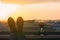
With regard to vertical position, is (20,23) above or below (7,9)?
below

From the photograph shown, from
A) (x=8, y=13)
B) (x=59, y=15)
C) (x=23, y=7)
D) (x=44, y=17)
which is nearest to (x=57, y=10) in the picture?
(x=59, y=15)

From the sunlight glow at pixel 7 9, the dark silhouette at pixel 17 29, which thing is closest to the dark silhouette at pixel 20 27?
the dark silhouette at pixel 17 29

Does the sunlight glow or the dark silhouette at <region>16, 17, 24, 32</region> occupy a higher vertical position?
the sunlight glow

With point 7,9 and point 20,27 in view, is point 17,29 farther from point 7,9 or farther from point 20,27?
point 7,9

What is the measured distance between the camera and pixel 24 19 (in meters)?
1.86

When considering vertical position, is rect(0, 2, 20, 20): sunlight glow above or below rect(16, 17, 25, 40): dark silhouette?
above

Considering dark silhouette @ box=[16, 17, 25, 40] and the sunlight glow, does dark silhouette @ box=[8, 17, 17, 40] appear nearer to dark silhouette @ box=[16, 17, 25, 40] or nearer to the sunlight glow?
dark silhouette @ box=[16, 17, 25, 40]

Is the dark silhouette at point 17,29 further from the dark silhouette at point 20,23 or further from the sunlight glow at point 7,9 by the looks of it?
the sunlight glow at point 7,9

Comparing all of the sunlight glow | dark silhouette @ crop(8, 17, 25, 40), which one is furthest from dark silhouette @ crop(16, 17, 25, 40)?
the sunlight glow

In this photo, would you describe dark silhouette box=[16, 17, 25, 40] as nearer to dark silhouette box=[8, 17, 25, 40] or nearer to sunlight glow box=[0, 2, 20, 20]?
dark silhouette box=[8, 17, 25, 40]

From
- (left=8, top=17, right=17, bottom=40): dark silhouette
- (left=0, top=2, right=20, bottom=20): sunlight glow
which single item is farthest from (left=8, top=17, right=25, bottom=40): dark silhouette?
(left=0, top=2, right=20, bottom=20): sunlight glow

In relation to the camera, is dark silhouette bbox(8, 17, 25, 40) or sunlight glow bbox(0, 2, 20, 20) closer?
dark silhouette bbox(8, 17, 25, 40)

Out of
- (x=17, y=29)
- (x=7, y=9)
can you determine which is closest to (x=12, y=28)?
(x=17, y=29)

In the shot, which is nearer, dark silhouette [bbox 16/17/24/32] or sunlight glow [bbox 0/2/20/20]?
dark silhouette [bbox 16/17/24/32]
